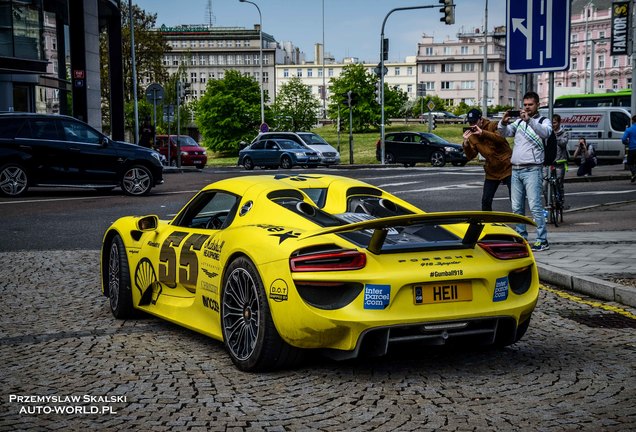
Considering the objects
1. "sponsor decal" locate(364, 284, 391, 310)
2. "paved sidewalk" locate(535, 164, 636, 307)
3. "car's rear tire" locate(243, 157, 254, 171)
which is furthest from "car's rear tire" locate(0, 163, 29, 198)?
A: "car's rear tire" locate(243, 157, 254, 171)

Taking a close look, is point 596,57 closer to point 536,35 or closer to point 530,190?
point 536,35

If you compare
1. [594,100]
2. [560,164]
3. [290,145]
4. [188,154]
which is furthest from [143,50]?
[560,164]

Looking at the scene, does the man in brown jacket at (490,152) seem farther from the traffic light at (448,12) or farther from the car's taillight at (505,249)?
the traffic light at (448,12)

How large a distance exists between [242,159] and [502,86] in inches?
4861

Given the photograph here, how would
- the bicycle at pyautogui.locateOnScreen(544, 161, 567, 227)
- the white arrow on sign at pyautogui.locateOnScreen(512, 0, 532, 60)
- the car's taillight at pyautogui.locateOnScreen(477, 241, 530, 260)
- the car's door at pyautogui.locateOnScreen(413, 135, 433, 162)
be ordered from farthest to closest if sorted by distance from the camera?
the car's door at pyautogui.locateOnScreen(413, 135, 433, 162)
the bicycle at pyautogui.locateOnScreen(544, 161, 567, 227)
the white arrow on sign at pyautogui.locateOnScreen(512, 0, 532, 60)
the car's taillight at pyautogui.locateOnScreen(477, 241, 530, 260)

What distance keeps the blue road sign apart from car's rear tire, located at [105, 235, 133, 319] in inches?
238

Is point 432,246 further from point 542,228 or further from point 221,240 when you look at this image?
point 542,228

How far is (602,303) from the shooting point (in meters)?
7.82

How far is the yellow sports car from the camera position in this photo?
193 inches

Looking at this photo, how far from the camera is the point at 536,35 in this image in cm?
1110

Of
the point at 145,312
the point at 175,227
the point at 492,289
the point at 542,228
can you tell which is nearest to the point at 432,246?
the point at 492,289

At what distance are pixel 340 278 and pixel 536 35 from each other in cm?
723

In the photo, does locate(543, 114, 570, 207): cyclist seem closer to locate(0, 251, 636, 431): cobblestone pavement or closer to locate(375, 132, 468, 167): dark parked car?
locate(0, 251, 636, 431): cobblestone pavement

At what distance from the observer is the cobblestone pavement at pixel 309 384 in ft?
14.1
